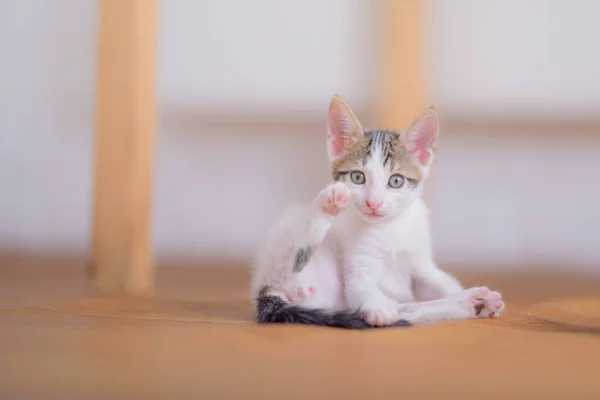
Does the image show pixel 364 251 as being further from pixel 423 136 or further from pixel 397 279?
pixel 423 136

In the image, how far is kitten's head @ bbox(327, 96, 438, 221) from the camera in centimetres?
103

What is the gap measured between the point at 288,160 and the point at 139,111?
2.40 ft

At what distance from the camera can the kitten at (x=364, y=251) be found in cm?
97

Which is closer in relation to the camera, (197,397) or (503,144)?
(197,397)

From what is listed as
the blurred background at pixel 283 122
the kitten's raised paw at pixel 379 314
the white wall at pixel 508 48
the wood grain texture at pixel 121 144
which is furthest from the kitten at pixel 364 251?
the white wall at pixel 508 48

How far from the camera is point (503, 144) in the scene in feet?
6.65

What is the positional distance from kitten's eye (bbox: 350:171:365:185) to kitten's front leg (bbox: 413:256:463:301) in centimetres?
Result: 18

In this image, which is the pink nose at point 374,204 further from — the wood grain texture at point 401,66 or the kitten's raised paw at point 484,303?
the wood grain texture at point 401,66

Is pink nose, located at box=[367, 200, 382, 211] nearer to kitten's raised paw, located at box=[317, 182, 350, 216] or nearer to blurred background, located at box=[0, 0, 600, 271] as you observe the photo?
kitten's raised paw, located at box=[317, 182, 350, 216]

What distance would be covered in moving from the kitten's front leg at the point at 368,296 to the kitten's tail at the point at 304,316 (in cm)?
1

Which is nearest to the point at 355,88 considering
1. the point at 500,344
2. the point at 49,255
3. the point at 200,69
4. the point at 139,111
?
the point at 200,69

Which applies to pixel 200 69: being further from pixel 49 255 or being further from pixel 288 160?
pixel 49 255

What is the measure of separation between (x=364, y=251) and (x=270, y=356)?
0.37 metres

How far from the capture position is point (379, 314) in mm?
940
